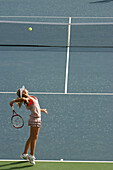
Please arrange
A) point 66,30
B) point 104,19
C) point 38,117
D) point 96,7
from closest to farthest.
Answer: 1. point 38,117
2. point 66,30
3. point 104,19
4. point 96,7

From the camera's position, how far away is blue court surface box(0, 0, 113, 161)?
827 cm

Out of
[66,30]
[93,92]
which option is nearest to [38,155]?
[93,92]

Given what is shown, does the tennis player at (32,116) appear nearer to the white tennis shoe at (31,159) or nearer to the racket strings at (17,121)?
the white tennis shoe at (31,159)

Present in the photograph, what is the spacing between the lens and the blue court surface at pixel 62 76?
827 cm

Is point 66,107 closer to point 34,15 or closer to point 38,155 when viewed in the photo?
point 38,155

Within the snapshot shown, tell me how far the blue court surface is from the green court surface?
35 centimetres

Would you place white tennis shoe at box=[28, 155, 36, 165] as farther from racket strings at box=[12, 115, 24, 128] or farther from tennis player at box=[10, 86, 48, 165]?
racket strings at box=[12, 115, 24, 128]

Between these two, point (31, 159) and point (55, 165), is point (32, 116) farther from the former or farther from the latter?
point (55, 165)

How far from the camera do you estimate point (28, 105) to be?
736 centimetres

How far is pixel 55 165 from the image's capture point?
7.23m

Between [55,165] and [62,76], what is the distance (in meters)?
5.61

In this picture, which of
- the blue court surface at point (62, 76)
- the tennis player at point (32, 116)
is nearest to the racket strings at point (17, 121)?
the tennis player at point (32, 116)

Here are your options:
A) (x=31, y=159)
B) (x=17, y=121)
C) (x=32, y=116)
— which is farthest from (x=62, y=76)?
(x=31, y=159)

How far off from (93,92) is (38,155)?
3601mm
